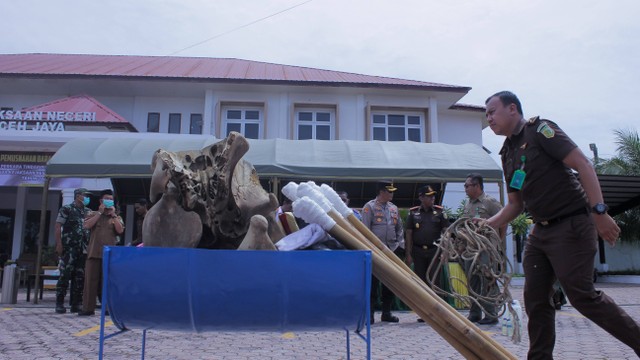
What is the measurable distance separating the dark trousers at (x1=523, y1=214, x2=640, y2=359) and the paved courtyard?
1424mm

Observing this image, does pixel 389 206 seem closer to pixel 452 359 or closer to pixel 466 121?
pixel 452 359

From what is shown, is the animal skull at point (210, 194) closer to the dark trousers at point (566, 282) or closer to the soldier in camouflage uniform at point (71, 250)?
the dark trousers at point (566, 282)

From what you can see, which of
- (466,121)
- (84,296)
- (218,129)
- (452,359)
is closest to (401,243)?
(452,359)

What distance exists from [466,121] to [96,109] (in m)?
15.0

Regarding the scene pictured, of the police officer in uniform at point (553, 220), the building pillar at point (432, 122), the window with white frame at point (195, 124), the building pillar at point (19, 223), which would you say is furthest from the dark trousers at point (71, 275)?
the building pillar at point (432, 122)

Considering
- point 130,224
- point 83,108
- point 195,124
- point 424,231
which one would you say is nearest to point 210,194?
point 424,231

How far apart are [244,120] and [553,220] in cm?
1815

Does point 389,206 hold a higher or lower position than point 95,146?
lower

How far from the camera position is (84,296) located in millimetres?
7336

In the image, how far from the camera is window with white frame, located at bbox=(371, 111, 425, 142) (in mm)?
20837

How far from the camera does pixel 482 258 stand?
3.27m

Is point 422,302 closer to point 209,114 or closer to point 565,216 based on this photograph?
point 565,216

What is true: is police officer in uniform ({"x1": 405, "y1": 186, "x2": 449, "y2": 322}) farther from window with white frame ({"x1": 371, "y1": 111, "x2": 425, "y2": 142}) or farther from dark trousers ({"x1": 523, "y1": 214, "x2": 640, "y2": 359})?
window with white frame ({"x1": 371, "y1": 111, "x2": 425, "y2": 142})

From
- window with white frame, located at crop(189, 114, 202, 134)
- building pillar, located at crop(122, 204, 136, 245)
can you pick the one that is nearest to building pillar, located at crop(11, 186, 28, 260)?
building pillar, located at crop(122, 204, 136, 245)
